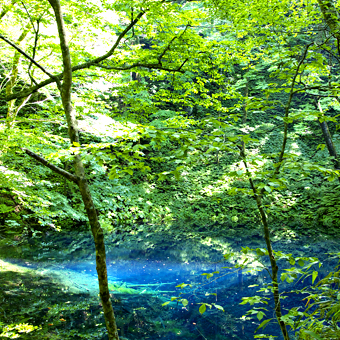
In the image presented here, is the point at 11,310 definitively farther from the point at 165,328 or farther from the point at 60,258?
the point at 60,258

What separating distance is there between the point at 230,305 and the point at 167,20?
420 centimetres

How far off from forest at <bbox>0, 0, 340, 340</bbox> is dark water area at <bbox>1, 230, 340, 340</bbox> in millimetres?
28

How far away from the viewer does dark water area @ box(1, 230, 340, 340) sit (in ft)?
11.2

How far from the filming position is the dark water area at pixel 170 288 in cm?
341

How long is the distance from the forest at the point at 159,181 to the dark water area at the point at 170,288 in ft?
0.09

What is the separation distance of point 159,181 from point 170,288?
237 centimetres

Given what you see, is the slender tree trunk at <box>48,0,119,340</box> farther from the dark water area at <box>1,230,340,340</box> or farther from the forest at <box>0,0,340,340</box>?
the dark water area at <box>1,230,340,340</box>

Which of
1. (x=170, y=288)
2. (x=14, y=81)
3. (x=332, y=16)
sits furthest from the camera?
(x=14, y=81)

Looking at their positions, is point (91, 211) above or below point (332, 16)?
below

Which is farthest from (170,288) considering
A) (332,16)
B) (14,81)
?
(14,81)

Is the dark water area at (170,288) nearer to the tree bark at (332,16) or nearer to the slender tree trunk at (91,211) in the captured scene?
the slender tree trunk at (91,211)

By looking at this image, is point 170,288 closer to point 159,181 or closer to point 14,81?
point 159,181

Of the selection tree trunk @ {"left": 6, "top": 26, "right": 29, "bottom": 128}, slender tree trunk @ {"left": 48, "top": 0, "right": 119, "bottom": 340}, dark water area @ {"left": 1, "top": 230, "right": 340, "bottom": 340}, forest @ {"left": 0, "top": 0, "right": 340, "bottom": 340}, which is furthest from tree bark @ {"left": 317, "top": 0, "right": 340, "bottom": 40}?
tree trunk @ {"left": 6, "top": 26, "right": 29, "bottom": 128}

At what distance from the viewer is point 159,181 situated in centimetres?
606
